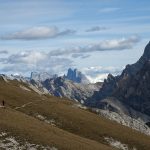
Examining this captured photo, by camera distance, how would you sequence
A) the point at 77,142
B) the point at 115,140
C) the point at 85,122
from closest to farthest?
the point at 77,142
the point at 115,140
the point at 85,122

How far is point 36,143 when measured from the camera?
7956 cm

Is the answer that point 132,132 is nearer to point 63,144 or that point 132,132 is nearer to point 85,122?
point 85,122

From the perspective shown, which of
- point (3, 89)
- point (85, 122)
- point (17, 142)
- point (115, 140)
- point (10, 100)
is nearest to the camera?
point (17, 142)

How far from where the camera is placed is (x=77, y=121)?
115 m

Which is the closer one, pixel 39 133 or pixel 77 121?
pixel 39 133

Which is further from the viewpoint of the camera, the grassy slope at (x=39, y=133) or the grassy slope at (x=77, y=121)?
the grassy slope at (x=77, y=121)

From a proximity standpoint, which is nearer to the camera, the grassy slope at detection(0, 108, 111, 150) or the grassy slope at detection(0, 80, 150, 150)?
the grassy slope at detection(0, 108, 111, 150)

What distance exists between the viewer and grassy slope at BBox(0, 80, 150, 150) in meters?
107

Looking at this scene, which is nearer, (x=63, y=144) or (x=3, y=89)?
(x=63, y=144)

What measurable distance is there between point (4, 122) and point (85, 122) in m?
31.6

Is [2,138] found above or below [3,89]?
below

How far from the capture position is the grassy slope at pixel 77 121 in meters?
107

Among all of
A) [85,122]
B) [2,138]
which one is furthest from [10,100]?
[2,138]

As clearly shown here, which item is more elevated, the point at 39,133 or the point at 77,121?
the point at 77,121
